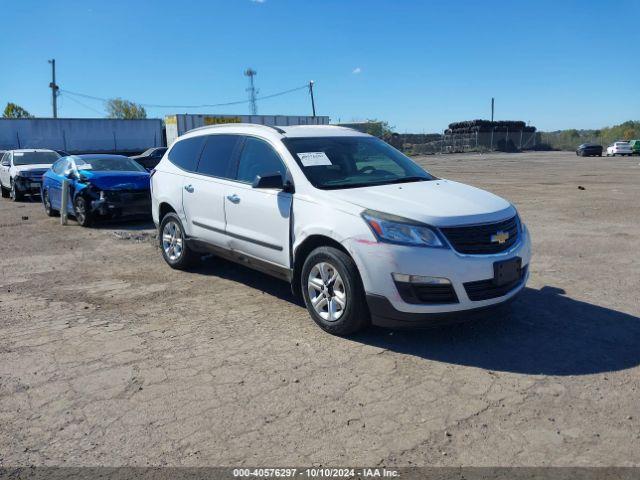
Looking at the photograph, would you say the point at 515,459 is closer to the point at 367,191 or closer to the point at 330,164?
the point at 367,191

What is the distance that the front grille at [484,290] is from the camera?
4.40 meters

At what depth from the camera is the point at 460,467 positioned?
298cm

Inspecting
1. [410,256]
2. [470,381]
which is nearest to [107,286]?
[410,256]

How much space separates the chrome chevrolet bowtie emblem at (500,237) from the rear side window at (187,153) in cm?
367

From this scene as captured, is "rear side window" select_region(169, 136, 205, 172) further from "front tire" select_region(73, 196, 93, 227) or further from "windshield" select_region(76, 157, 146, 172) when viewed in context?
"windshield" select_region(76, 157, 146, 172)

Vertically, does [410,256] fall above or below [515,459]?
above

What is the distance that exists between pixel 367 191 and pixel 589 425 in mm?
2537

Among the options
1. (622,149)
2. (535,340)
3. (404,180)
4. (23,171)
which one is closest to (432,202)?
(404,180)

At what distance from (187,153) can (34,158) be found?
1292cm

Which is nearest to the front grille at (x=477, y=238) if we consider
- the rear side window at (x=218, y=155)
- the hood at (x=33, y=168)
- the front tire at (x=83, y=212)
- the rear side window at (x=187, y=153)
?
the rear side window at (x=218, y=155)

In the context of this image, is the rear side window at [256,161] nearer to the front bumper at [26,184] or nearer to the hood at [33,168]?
the front bumper at [26,184]

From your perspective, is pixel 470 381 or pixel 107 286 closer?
pixel 470 381

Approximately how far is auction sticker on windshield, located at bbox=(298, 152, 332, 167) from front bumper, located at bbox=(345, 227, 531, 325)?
1.18 meters

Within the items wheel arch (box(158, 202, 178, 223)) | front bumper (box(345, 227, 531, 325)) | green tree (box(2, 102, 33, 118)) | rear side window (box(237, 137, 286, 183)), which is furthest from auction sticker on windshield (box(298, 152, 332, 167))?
green tree (box(2, 102, 33, 118))
